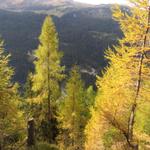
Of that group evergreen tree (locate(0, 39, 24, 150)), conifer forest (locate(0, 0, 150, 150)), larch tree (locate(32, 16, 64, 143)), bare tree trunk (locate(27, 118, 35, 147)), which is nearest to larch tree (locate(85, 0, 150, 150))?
conifer forest (locate(0, 0, 150, 150))

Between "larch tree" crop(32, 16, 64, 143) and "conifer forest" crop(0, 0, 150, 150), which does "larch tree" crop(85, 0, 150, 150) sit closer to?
"conifer forest" crop(0, 0, 150, 150)

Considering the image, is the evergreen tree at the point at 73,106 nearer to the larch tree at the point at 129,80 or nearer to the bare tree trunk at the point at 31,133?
the bare tree trunk at the point at 31,133

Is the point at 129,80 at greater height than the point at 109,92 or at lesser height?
greater

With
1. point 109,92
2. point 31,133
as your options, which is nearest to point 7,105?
point 31,133

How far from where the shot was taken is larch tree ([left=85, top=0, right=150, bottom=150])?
896 inches

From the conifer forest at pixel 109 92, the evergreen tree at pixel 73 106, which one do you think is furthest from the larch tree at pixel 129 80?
the evergreen tree at pixel 73 106

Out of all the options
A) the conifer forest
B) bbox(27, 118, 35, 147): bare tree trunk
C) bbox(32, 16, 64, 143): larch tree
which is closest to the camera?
the conifer forest

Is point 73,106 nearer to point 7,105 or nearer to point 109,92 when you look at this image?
point 7,105

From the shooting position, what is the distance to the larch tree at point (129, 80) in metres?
22.8

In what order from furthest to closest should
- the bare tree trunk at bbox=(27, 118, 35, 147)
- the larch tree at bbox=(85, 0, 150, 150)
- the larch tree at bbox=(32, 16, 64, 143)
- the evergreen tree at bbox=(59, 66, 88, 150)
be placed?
the evergreen tree at bbox=(59, 66, 88, 150)
the larch tree at bbox=(32, 16, 64, 143)
the bare tree trunk at bbox=(27, 118, 35, 147)
the larch tree at bbox=(85, 0, 150, 150)

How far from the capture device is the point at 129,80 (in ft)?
77.9

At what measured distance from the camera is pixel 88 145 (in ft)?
101

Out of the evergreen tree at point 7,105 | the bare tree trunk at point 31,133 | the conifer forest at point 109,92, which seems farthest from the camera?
the evergreen tree at point 7,105

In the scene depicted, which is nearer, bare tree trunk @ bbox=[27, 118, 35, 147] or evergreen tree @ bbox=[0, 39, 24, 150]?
bare tree trunk @ bbox=[27, 118, 35, 147]
